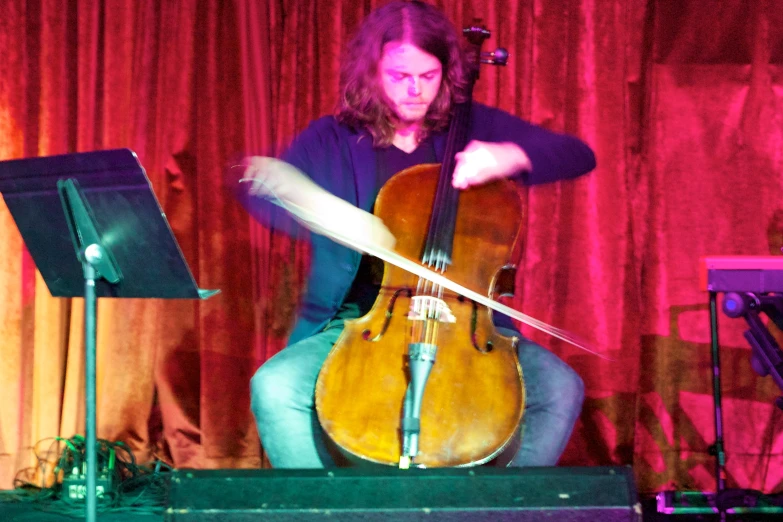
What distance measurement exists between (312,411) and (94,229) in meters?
0.50

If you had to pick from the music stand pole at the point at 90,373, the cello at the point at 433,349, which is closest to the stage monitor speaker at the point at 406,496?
the cello at the point at 433,349

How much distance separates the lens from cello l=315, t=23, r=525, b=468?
1298 mm

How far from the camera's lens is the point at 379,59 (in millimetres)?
1770

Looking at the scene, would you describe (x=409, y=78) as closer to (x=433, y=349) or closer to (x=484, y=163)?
(x=484, y=163)

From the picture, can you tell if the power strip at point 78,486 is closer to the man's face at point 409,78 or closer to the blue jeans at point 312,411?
the blue jeans at point 312,411

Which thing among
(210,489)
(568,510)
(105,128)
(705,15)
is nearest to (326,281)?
(210,489)

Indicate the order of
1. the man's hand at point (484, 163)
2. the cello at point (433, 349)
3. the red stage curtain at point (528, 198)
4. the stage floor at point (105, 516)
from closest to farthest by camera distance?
the cello at point (433, 349) → the man's hand at point (484, 163) → the stage floor at point (105, 516) → the red stage curtain at point (528, 198)

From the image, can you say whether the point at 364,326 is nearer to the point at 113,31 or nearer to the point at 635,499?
the point at 635,499

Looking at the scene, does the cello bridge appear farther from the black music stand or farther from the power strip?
the power strip

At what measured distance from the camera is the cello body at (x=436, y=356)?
4.27 ft

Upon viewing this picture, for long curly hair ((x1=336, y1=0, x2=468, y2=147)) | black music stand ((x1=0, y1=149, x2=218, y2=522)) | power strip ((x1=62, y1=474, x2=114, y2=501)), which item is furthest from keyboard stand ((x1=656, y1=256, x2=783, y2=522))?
power strip ((x1=62, y1=474, x2=114, y2=501))

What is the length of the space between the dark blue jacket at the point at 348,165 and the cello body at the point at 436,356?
137mm

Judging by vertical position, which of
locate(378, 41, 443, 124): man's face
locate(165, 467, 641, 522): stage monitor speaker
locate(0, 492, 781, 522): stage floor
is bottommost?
locate(0, 492, 781, 522): stage floor

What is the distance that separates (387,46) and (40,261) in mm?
825
